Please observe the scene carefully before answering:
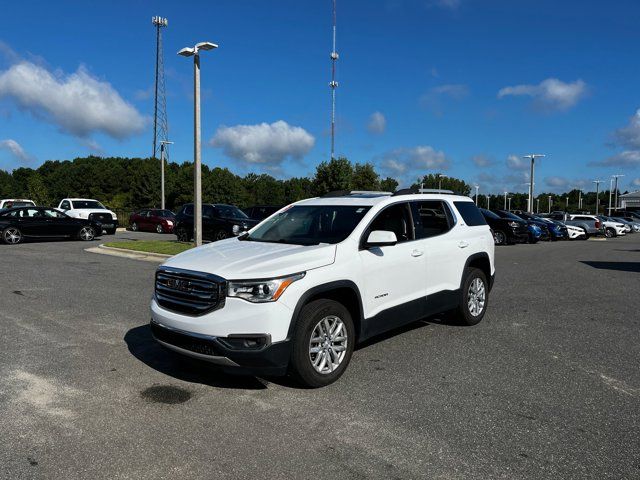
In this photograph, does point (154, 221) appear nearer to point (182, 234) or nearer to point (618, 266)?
point (182, 234)

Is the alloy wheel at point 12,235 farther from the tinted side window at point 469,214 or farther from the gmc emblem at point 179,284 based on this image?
the tinted side window at point 469,214

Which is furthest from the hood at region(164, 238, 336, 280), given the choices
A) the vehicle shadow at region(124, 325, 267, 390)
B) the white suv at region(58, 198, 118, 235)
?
the white suv at region(58, 198, 118, 235)

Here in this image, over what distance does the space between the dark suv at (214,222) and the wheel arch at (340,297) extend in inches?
536

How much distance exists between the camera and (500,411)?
4.13 meters

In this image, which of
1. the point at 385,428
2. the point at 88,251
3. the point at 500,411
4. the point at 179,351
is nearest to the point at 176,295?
the point at 179,351

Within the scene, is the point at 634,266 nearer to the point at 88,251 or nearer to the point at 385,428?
the point at 385,428

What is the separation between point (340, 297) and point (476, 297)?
2928 mm

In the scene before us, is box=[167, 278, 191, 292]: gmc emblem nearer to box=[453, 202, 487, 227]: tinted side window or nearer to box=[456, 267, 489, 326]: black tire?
box=[456, 267, 489, 326]: black tire

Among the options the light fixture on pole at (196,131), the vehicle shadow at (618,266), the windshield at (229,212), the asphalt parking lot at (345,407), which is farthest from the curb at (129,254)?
the vehicle shadow at (618,266)

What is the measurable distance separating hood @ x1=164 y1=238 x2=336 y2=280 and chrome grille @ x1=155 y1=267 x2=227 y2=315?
7 centimetres

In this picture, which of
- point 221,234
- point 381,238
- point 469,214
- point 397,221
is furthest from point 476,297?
point 221,234

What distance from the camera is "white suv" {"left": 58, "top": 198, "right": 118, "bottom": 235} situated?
25562 millimetres

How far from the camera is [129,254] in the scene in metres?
16.2

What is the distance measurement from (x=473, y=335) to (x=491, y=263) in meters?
1.32
